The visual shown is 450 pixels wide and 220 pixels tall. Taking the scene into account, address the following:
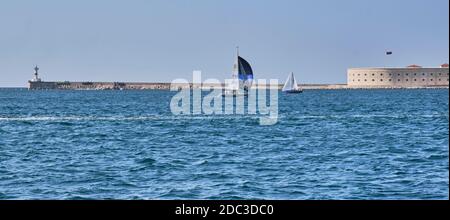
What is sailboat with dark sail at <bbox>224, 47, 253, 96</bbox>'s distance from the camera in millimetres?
112750

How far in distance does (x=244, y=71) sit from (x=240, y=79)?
179 centimetres

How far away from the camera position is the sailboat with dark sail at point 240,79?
112750 mm

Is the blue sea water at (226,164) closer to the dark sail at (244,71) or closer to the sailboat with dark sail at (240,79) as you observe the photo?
the sailboat with dark sail at (240,79)

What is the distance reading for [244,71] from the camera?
379 ft

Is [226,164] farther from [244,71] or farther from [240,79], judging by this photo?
[244,71]

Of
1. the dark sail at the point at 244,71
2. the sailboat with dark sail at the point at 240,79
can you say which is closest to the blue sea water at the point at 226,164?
the sailboat with dark sail at the point at 240,79

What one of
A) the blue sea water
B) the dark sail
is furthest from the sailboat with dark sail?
the blue sea water

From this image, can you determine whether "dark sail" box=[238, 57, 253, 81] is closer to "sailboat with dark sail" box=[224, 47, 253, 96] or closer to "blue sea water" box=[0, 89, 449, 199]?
"sailboat with dark sail" box=[224, 47, 253, 96]
